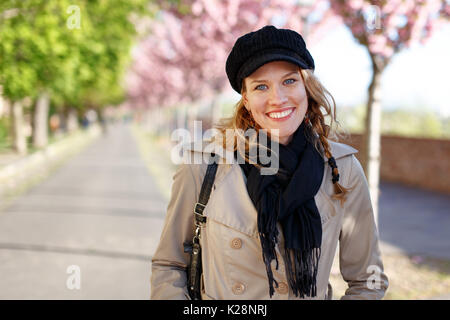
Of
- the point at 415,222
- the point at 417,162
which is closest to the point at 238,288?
the point at 415,222

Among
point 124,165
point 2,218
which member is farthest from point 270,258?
point 124,165

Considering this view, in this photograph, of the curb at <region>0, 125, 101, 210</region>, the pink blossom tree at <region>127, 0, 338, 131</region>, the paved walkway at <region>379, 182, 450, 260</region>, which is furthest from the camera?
the curb at <region>0, 125, 101, 210</region>

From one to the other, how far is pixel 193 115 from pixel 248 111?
2013 centimetres

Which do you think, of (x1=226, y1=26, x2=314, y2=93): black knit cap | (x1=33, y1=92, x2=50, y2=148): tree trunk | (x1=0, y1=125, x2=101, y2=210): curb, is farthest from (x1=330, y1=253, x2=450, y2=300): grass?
(x1=33, y1=92, x2=50, y2=148): tree trunk

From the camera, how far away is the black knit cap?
1.90 metres

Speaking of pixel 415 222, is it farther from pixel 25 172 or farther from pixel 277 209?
pixel 25 172

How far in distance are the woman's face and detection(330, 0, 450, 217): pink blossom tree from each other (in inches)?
136

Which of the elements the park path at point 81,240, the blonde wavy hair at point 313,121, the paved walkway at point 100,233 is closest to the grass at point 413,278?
the paved walkway at point 100,233

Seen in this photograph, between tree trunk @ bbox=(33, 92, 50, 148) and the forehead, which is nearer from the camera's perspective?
the forehead

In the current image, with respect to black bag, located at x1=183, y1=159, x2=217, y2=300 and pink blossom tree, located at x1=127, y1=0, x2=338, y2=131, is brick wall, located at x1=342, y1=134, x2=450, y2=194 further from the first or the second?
black bag, located at x1=183, y1=159, x2=217, y2=300

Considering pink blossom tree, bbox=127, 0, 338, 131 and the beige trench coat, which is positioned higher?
pink blossom tree, bbox=127, 0, 338, 131

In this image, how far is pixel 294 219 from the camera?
1.96 m

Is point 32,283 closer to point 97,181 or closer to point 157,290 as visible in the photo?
point 157,290

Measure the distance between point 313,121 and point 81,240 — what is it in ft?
19.0
